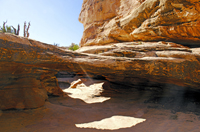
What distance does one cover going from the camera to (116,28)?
37.0ft

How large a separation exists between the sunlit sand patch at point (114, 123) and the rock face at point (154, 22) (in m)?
6.34

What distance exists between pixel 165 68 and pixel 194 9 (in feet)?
13.7

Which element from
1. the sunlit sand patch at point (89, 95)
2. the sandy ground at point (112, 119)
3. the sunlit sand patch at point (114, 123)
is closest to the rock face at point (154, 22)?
the sandy ground at point (112, 119)

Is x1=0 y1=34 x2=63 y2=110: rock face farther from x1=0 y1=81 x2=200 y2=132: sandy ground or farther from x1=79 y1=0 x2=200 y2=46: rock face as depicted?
x1=79 y1=0 x2=200 y2=46: rock face

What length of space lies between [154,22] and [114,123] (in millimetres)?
7470

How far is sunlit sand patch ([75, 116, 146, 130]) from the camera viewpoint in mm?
4109

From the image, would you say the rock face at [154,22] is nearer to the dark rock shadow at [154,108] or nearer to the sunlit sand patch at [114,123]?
the dark rock shadow at [154,108]

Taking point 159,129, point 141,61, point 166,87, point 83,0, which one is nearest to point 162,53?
point 141,61

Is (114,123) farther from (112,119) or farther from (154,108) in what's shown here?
(154,108)

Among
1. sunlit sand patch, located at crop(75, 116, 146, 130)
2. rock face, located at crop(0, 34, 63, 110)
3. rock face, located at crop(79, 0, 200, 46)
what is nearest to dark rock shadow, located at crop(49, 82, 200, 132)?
sunlit sand patch, located at crop(75, 116, 146, 130)

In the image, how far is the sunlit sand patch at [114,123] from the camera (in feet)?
13.5

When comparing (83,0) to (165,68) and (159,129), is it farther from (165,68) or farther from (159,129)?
(159,129)

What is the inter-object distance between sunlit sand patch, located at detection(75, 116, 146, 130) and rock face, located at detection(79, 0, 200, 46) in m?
6.34

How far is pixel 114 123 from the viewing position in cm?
439
